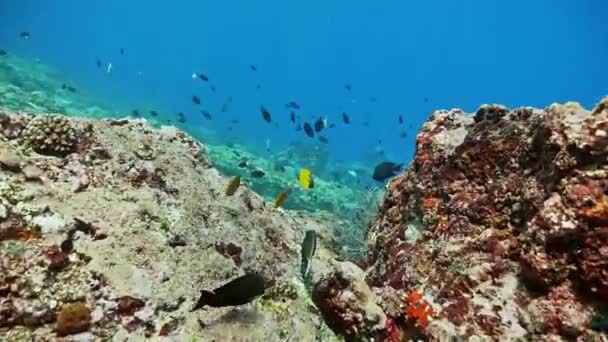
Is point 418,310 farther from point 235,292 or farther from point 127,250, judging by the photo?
point 127,250

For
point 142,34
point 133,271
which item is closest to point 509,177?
point 133,271

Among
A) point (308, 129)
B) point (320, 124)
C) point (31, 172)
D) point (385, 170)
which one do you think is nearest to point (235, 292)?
point (31, 172)

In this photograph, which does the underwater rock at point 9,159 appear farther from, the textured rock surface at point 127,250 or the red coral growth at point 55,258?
the red coral growth at point 55,258

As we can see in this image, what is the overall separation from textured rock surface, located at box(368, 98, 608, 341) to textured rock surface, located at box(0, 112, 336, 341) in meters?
1.00

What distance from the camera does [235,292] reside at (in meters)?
2.86

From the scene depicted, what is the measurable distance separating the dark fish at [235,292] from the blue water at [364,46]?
382ft

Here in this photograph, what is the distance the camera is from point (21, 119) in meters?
3.99

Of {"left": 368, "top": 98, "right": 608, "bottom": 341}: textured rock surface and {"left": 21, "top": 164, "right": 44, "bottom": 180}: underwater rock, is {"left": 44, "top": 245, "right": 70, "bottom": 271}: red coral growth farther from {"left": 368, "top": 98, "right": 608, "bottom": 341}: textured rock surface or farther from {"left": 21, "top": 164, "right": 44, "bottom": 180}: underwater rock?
{"left": 368, "top": 98, "right": 608, "bottom": 341}: textured rock surface

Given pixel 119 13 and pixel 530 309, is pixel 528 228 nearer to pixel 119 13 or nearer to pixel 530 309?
pixel 530 309

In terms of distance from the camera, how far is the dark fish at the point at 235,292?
9.22 feet

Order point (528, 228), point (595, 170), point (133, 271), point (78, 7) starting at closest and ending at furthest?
1. point (595, 170)
2. point (528, 228)
3. point (133, 271)
4. point (78, 7)

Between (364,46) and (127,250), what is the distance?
195 metres

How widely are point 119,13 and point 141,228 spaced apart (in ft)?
690

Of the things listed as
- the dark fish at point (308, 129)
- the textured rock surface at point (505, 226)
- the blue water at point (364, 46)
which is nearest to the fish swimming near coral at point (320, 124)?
the dark fish at point (308, 129)
